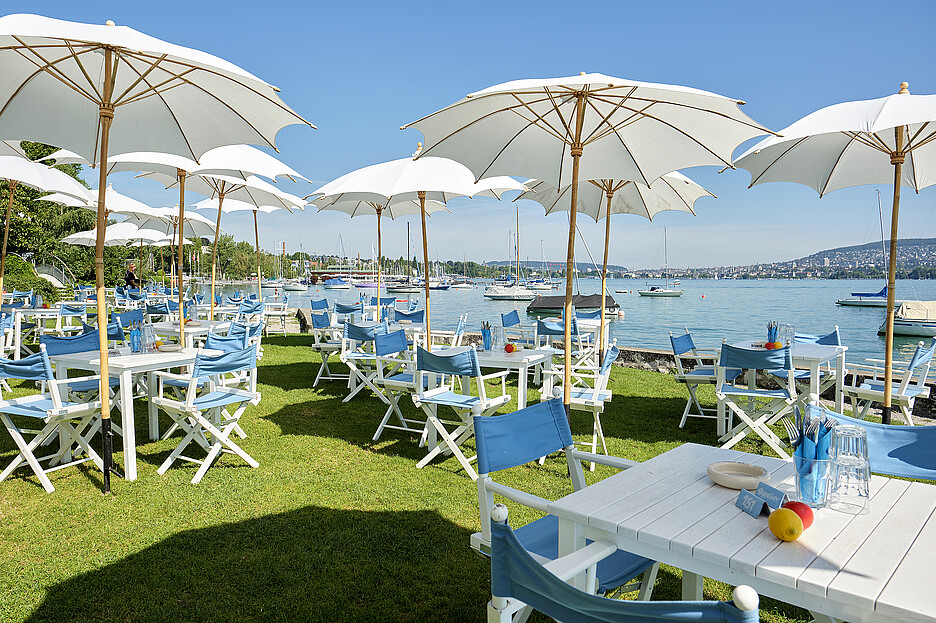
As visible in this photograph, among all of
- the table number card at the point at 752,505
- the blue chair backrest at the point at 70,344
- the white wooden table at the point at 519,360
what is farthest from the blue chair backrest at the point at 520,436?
the blue chair backrest at the point at 70,344

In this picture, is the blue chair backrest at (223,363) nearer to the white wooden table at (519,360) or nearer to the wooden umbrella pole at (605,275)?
the white wooden table at (519,360)

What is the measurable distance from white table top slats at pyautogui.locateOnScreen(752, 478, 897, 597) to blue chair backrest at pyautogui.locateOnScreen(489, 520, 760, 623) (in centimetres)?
42

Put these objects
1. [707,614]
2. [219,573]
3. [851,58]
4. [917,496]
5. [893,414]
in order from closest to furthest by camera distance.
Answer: [707,614]
[917,496]
[219,573]
[893,414]
[851,58]

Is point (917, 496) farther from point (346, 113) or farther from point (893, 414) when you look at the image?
point (346, 113)

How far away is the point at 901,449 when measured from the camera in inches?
100

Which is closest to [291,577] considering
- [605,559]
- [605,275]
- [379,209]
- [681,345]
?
[605,559]

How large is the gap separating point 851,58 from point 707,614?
662 inches

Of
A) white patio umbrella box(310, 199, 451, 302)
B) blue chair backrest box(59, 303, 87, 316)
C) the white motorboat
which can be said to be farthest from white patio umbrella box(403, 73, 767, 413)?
the white motorboat

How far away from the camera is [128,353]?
16.3ft

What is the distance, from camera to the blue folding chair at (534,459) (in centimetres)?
206

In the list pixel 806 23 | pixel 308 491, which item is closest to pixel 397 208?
pixel 308 491

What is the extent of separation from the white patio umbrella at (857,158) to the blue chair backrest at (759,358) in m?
0.84

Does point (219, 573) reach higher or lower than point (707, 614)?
lower

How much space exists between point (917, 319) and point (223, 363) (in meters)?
33.1
